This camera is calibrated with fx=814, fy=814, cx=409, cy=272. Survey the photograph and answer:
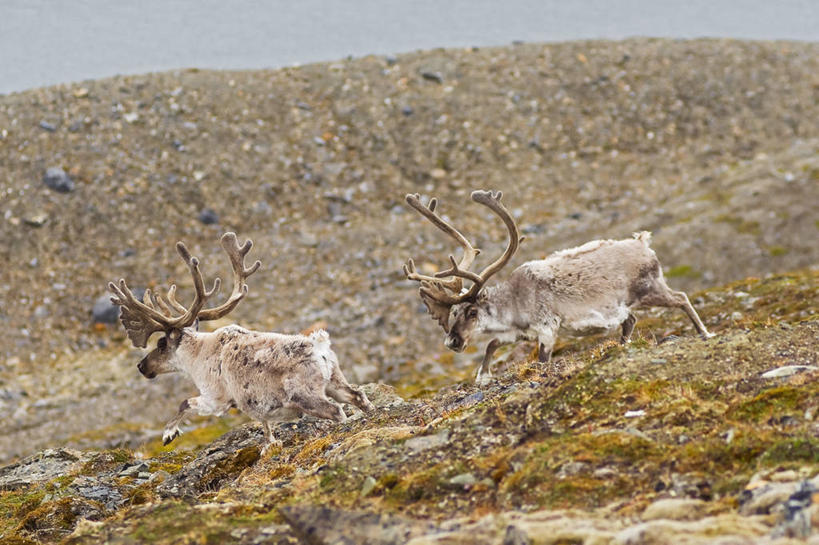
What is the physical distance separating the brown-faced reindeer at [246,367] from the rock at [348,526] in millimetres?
5103

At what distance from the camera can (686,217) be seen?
110 feet

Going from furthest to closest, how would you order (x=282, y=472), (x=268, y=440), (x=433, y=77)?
(x=433, y=77), (x=268, y=440), (x=282, y=472)

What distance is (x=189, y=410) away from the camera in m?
12.7

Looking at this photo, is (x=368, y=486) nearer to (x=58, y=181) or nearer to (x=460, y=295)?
(x=460, y=295)

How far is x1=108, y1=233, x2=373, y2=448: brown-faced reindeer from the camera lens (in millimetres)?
12062

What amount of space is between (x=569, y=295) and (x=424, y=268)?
798 inches

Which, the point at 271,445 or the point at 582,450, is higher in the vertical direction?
the point at 582,450

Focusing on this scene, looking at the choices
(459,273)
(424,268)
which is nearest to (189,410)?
(459,273)

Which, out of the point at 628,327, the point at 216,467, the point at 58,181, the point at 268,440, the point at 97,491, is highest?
the point at 58,181

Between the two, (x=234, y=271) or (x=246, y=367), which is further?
(x=234, y=271)

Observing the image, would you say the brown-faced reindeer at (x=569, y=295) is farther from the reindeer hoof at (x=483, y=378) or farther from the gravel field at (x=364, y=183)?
the gravel field at (x=364, y=183)

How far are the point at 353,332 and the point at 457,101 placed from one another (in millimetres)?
19426

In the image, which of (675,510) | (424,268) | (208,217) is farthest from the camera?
(208,217)

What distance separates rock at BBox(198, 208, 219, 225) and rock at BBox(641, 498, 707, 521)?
3298 centimetres
